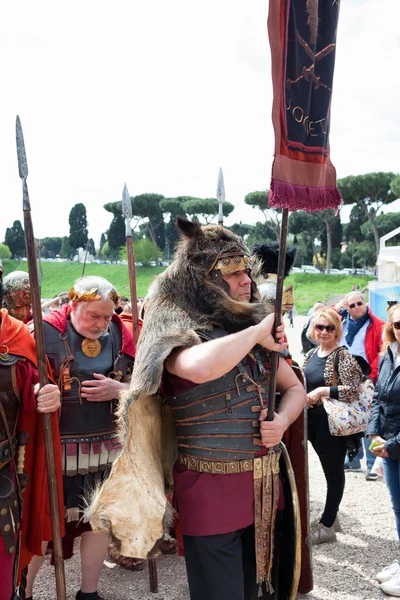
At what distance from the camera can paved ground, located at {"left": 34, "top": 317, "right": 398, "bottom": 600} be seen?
3734 millimetres

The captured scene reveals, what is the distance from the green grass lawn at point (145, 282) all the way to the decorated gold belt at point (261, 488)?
31.4m

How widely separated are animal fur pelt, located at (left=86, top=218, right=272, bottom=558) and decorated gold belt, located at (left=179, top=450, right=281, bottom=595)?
198 mm

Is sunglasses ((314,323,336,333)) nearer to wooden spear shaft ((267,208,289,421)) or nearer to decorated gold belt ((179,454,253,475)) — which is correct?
wooden spear shaft ((267,208,289,421))

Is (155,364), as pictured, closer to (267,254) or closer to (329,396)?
(267,254)

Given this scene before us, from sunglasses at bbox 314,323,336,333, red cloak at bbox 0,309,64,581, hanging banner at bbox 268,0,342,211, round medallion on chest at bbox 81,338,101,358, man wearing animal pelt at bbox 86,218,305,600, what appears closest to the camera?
hanging banner at bbox 268,0,342,211

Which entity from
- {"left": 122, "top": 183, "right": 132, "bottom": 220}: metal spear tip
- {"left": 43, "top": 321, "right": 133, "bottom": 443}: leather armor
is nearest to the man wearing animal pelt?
{"left": 43, "top": 321, "right": 133, "bottom": 443}: leather armor

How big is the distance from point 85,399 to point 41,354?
0.74 metres

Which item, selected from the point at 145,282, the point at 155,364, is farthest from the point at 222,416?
the point at 145,282

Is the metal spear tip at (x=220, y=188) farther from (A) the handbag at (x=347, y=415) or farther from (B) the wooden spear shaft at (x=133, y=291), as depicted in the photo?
(A) the handbag at (x=347, y=415)

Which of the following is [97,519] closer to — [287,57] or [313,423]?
[287,57]

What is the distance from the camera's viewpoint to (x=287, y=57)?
2.31m

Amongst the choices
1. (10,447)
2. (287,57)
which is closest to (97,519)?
(10,447)

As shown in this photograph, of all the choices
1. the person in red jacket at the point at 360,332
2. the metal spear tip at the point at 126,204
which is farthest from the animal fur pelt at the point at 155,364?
the person in red jacket at the point at 360,332

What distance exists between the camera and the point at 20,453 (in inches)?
110
